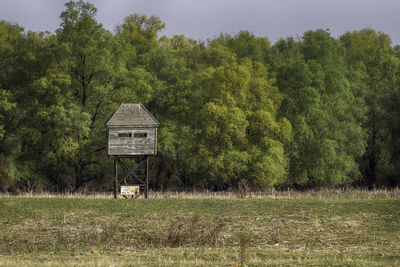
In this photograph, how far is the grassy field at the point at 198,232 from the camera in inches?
693

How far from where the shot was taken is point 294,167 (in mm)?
44469

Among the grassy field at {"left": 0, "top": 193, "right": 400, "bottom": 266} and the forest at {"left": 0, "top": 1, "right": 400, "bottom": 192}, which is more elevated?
the forest at {"left": 0, "top": 1, "right": 400, "bottom": 192}

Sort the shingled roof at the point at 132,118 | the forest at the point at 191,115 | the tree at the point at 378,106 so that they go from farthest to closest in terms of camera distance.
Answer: the tree at the point at 378,106, the forest at the point at 191,115, the shingled roof at the point at 132,118

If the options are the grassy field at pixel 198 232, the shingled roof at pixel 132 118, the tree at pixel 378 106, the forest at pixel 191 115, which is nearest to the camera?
the grassy field at pixel 198 232

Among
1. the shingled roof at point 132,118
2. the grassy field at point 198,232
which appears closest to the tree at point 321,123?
the grassy field at point 198,232

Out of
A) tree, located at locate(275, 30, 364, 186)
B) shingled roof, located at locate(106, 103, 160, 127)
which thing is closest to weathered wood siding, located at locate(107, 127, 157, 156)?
shingled roof, located at locate(106, 103, 160, 127)

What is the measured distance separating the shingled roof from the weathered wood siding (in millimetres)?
337

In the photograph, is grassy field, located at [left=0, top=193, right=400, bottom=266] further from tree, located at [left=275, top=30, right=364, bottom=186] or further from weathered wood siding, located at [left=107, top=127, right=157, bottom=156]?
tree, located at [left=275, top=30, right=364, bottom=186]

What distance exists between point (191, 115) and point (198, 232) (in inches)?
1012

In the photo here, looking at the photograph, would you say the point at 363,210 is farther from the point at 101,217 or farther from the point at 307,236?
the point at 101,217

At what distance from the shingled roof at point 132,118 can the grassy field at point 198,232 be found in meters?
5.38

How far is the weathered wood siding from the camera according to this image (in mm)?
32656

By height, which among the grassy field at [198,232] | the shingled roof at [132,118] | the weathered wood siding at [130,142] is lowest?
the grassy field at [198,232]

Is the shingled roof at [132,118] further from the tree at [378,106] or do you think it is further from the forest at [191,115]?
the tree at [378,106]
